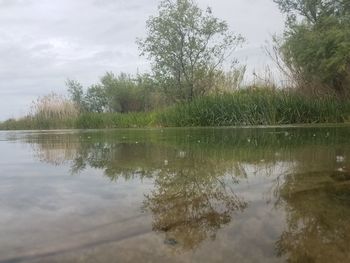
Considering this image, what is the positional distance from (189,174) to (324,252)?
4.45 ft

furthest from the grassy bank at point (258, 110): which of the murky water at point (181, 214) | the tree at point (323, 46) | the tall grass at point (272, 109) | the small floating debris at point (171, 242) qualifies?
the small floating debris at point (171, 242)

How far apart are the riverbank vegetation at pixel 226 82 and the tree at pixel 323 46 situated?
0.03m

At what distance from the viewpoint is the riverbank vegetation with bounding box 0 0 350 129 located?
13.2 metres

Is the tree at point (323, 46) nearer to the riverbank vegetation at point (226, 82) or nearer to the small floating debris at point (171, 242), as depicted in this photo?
the riverbank vegetation at point (226, 82)

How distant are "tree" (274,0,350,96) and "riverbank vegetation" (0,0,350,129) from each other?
35 mm

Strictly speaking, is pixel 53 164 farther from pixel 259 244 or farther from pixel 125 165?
pixel 259 244

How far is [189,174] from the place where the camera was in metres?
2.39

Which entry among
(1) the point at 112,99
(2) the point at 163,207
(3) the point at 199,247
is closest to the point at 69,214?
(2) the point at 163,207

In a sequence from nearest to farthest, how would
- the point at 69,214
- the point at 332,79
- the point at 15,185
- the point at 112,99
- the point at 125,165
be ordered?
the point at 69,214, the point at 15,185, the point at 125,165, the point at 332,79, the point at 112,99

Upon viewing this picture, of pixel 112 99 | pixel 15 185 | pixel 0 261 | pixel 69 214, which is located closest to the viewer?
pixel 0 261

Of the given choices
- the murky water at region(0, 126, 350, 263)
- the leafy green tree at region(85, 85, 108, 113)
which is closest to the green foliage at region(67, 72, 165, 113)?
the leafy green tree at region(85, 85, 108, 113)

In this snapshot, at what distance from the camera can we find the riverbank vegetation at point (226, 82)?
1319 centimetres

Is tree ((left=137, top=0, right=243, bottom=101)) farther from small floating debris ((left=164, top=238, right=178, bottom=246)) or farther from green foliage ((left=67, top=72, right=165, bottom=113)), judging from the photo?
small floating debris ((left=164, top=238, right=178, bottom=246))

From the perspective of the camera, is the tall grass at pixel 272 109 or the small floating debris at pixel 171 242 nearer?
the small floating debris at pixel 171 242
